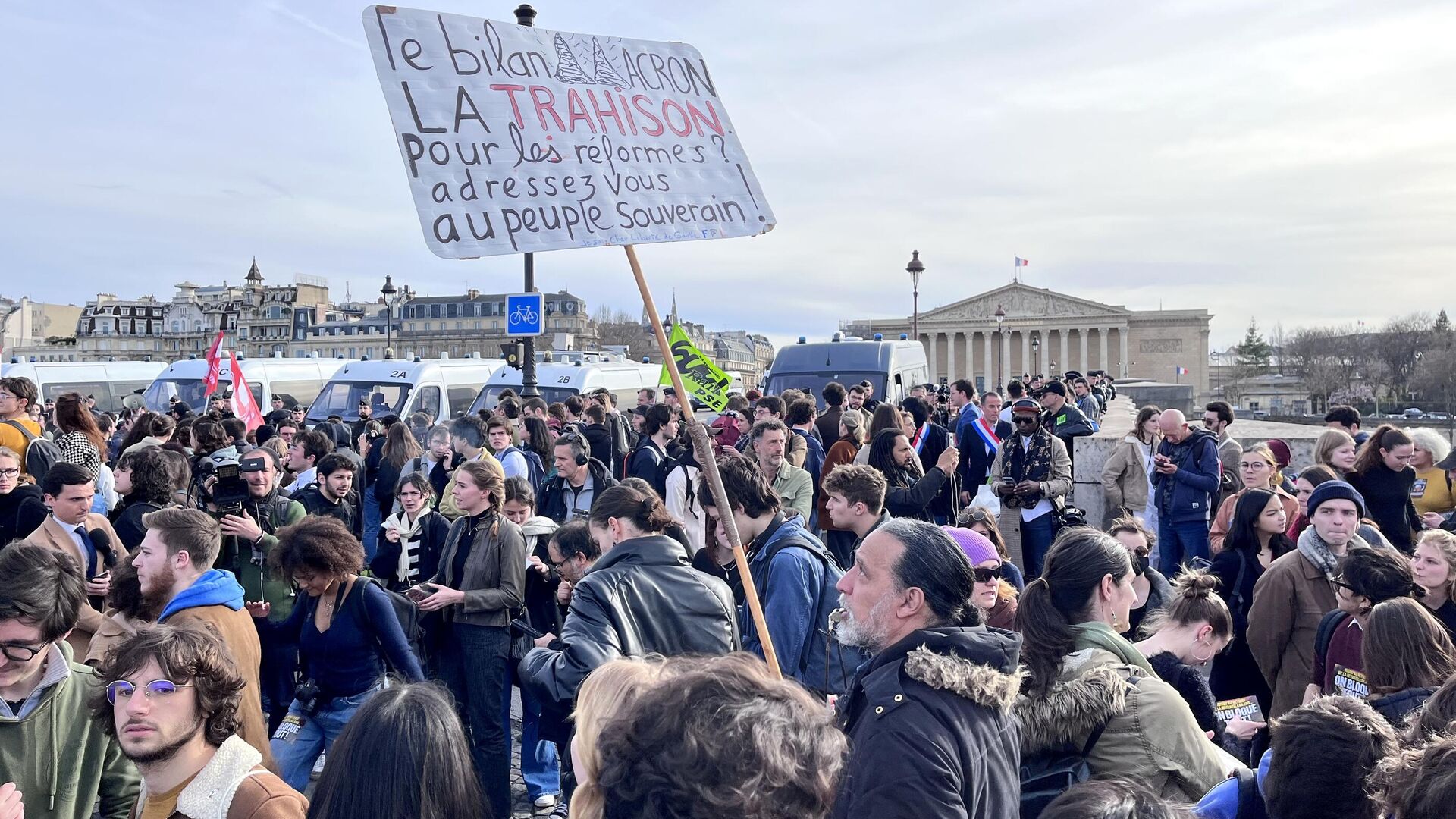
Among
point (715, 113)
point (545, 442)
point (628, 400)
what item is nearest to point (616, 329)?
point (628, 400)

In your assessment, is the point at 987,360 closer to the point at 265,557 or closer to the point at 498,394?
the point at 498,394

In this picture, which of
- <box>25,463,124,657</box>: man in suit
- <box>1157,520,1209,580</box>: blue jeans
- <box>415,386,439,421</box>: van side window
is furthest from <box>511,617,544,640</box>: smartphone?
<box>415,386,439,421</box>: van side window

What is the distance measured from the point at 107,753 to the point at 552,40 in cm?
278

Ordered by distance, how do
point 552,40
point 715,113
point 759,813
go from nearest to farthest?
point 759,813
point 552,40
point 715,113

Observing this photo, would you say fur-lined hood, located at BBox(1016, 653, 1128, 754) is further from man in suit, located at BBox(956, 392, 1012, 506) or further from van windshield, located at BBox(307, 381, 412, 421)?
van windshield, located at BBox(307, 381, 412, 421)

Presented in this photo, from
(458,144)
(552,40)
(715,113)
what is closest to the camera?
(458,144)

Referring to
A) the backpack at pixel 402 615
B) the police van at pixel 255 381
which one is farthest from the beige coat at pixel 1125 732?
the police van at pixel 255 381

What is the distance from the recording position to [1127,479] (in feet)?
30.9

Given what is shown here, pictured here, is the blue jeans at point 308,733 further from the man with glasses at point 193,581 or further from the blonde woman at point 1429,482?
the blonde woman at point 1429,482

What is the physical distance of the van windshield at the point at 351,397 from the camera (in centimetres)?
1920

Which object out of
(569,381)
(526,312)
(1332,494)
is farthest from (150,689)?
A: (569,381)

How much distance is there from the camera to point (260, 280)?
115 m

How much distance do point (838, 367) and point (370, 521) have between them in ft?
34.5

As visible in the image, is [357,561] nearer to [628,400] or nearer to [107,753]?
[107,753]
